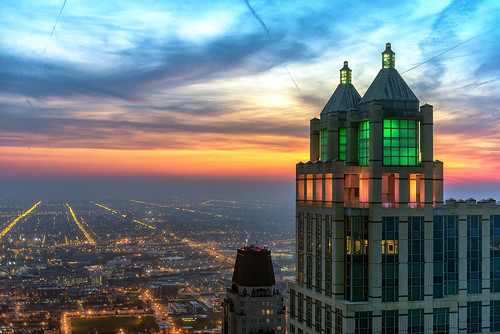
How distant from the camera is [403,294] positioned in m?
46.4

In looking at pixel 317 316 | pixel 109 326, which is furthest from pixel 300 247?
pixel 109 326

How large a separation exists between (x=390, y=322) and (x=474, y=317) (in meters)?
8.72

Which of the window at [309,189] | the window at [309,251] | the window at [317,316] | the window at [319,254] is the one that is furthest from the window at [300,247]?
the window at [317,316]

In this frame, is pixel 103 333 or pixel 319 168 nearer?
pixel 319 168

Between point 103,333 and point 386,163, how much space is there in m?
152

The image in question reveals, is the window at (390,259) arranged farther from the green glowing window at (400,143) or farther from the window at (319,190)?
the window at (319,190)

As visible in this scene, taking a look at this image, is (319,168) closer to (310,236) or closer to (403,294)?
(310,236)

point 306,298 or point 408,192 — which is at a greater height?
point 408,192

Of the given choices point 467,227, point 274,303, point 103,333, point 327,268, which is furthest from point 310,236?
point 103,333

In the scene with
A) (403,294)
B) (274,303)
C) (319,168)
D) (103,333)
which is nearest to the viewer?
(403,294)

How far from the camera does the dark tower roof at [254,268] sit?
76.9 metres

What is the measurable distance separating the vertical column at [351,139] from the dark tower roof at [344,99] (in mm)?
2721

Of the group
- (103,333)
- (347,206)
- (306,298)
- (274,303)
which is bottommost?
(103,333)

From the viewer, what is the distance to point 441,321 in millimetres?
47906
